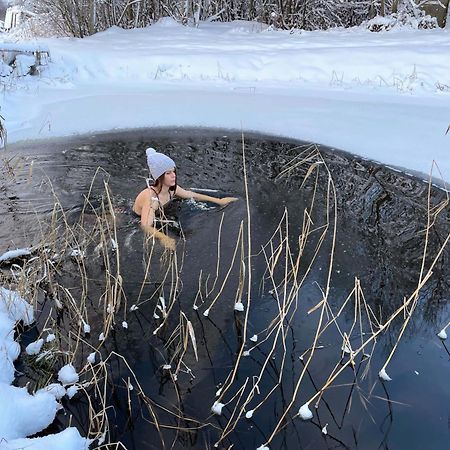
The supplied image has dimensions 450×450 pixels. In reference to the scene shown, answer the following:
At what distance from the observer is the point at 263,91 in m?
8.23

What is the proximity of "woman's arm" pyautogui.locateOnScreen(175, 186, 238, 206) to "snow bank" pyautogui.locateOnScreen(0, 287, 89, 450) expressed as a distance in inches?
93.6

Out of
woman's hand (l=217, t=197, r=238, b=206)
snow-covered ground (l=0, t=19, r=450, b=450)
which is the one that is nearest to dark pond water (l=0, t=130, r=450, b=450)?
woman's hand (l=217, t=197, r=238, b=206)

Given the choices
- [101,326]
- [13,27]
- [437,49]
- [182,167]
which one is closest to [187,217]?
[182,167]

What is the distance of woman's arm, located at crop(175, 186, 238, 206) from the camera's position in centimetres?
503

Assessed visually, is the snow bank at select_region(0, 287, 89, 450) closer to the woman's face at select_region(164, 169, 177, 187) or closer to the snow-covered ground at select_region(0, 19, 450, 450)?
the woman's face at select_region(164, 169, 177, 187)

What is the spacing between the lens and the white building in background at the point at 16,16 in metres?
14.3

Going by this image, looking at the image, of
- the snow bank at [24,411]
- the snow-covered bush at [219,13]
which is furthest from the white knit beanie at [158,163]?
the snow-covered bush at [219,13]

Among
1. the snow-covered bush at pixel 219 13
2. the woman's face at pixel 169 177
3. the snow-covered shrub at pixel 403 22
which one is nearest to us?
the woman's face at pixel 169 177

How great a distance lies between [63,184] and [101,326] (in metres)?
2.50

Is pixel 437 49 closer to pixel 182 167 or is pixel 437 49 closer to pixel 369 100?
pixel 369 100

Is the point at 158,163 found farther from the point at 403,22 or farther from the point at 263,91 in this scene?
the point at 403,22

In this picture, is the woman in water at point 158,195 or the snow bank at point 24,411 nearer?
the snow bank at point 24,411

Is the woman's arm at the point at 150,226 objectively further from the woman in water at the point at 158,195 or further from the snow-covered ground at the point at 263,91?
the snow-covered ground at the point at 263,91

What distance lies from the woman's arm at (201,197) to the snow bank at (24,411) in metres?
2.38
